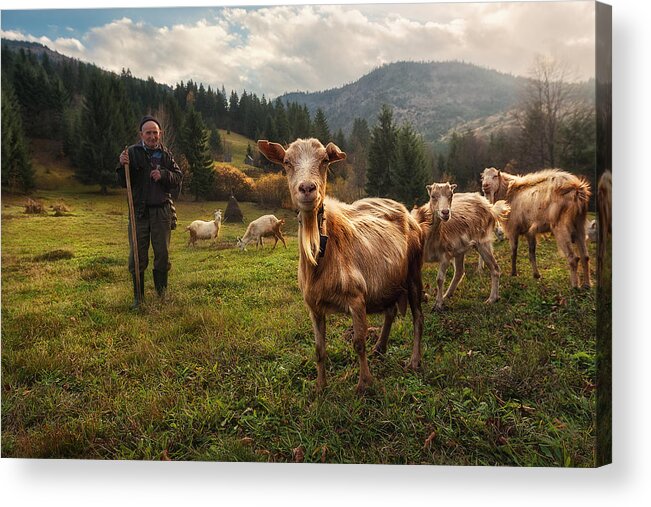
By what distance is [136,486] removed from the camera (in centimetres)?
407

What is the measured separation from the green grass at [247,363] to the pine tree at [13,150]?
17 centimetres

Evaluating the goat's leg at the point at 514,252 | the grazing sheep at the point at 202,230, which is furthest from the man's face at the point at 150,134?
the goat's leg at the point at 514,252

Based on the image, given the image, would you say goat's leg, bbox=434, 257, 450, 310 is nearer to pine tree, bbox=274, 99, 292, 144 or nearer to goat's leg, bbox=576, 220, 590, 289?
goat's leg, bbox=576, 220, 590, 289

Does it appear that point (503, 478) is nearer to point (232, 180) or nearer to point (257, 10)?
point (232, 180)

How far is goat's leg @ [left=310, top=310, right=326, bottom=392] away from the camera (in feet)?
12.3

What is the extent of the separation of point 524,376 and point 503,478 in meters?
0.74

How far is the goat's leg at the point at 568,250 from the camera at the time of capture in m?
3.84

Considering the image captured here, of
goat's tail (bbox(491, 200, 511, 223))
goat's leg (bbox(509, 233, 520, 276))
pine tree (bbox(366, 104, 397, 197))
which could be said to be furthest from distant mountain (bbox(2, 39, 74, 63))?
goat's leg (bbox(509, 233, 520, 276))

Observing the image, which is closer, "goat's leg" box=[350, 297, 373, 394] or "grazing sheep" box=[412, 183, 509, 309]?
"goat's leg" box=[350, 297, 373, 394]

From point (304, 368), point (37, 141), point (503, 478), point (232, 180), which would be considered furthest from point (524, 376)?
point (37, 141)

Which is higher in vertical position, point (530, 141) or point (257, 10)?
point (257, 10)

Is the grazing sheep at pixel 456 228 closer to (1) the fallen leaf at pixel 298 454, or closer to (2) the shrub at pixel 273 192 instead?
(2) the shrub at pixel 273 192

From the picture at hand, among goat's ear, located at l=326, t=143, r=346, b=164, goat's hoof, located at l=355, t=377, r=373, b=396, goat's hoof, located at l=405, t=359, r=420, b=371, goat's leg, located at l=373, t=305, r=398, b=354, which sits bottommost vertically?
goat's hoof, located at l=355, t=377, r=373, b=396

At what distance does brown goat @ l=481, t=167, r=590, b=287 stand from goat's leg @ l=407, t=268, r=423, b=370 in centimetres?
69
